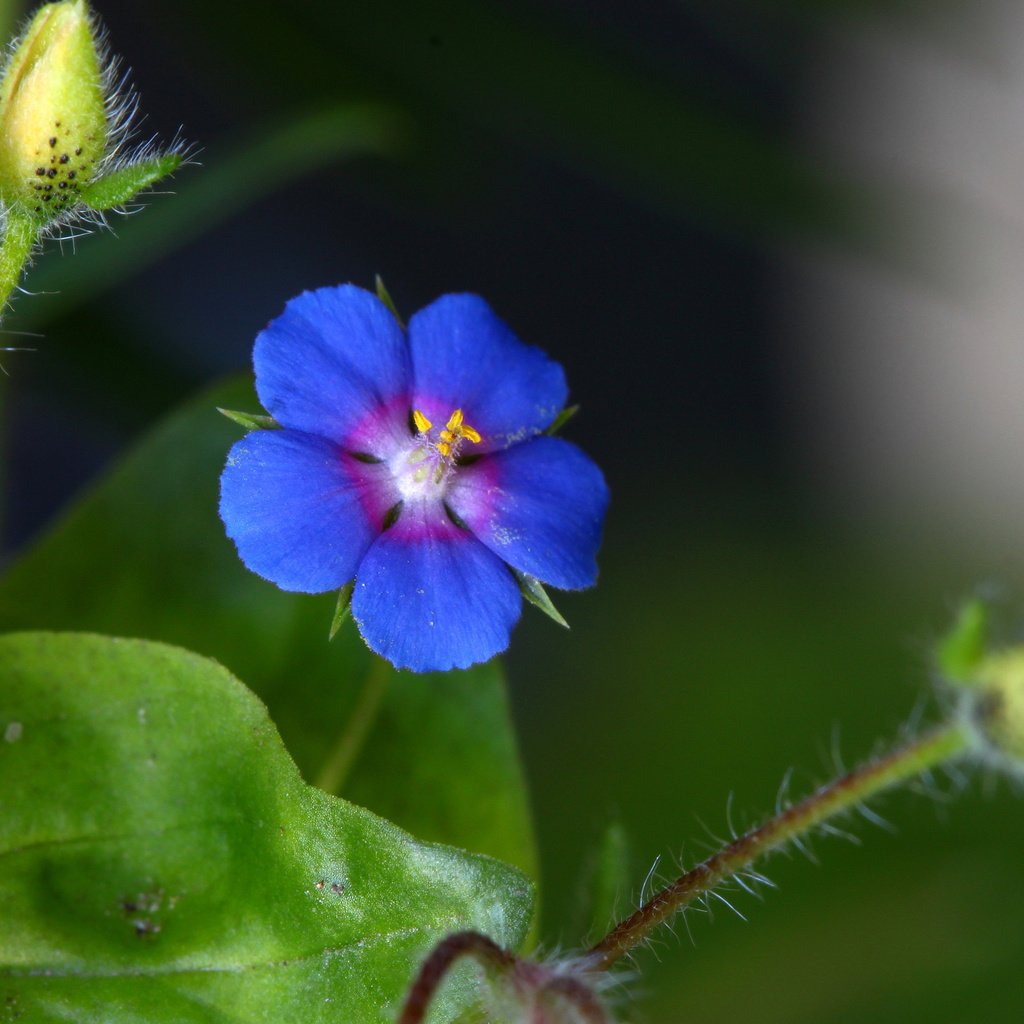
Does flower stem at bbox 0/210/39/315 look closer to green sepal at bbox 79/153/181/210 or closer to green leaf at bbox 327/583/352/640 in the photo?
green sepal at bbox 79/153/181/210

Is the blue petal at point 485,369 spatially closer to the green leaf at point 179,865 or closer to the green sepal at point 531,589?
the green sepal at point 531,589

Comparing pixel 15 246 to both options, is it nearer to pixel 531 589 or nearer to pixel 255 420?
pixel 255 420

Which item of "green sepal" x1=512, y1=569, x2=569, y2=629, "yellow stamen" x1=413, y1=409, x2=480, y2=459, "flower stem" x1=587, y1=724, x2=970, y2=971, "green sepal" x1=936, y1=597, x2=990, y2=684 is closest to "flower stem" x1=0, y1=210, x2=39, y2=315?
"yellow stamen" x1=413, y1=409, x2=480, y2=459

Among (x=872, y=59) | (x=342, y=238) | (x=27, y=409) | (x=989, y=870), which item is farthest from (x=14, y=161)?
(x=872, y=59)

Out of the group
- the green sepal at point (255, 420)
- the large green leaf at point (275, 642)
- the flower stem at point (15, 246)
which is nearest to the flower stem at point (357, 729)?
the large green leaf at point (275, 642)

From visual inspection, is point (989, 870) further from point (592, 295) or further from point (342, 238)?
point (342, 238)

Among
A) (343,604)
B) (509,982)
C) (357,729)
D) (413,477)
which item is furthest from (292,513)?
(509,982)
